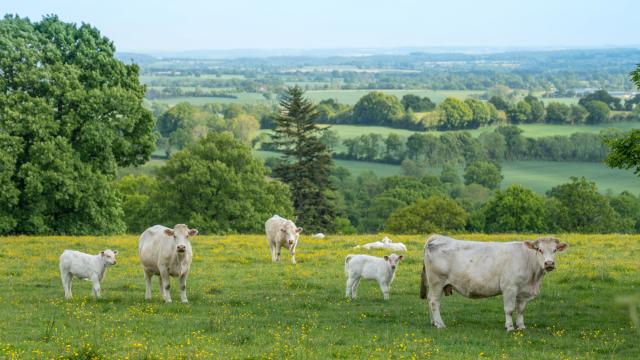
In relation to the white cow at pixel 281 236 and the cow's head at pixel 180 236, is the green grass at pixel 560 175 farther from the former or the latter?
the cow's head at pixel 180 236

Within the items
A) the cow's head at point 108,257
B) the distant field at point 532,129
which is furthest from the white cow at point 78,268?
the distant field at point 532,129

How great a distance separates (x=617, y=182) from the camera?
5030 inches

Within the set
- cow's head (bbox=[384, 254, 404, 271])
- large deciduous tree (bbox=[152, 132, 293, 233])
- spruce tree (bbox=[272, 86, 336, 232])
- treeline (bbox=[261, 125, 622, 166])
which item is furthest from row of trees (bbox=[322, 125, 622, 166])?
cow's head (bbox=[384, 254, 404, 271])

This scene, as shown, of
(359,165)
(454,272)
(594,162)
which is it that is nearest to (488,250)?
(454,272)

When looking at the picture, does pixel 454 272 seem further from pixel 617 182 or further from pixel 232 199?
pixel 617 182

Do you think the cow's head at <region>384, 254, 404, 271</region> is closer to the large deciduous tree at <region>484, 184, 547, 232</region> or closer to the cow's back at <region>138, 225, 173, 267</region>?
the cow's back at <region>138, 225, 173, 267</region>

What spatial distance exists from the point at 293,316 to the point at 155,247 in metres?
4.55

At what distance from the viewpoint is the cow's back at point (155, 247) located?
20.8m

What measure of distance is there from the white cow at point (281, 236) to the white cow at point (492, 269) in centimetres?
1074

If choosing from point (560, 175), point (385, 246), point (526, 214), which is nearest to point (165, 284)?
point (385, 246)

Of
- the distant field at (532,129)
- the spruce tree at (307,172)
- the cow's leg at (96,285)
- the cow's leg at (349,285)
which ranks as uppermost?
the cow's leg at (96,285)

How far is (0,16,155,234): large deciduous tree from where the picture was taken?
41.2 metres

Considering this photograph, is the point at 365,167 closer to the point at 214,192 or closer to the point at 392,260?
the point at 214,192

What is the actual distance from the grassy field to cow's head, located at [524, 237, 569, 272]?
1427 millimetres
